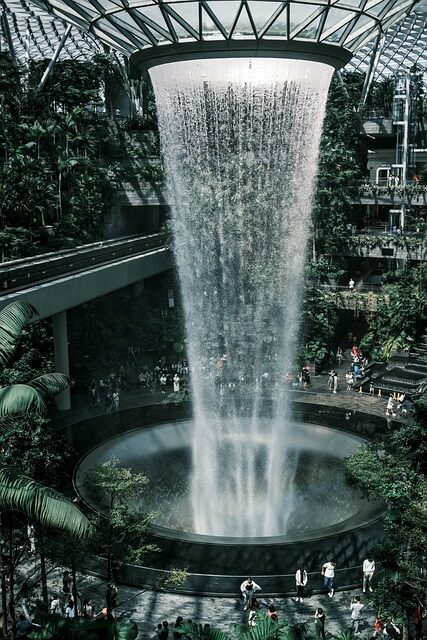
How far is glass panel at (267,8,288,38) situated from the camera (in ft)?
63.4

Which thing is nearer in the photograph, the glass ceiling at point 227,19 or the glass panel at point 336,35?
the glass ceiling at point 227,19

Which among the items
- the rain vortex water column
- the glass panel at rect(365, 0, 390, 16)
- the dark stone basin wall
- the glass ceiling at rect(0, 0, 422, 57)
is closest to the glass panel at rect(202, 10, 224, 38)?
the glass ceiling at rect(0, 0, 422, 57)

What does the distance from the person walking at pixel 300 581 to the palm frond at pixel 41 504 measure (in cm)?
863

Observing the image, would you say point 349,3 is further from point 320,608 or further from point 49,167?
point 49,167

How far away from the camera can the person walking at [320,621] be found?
10.9 m

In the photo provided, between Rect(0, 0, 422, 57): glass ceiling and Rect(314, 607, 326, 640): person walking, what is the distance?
14.2 m

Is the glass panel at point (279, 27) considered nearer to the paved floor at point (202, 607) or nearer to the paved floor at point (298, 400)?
the paved floor at point (202, 607)

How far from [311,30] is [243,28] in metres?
2.00

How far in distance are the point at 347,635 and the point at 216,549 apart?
643 centimetres

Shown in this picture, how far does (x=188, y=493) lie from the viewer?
20.2 meters

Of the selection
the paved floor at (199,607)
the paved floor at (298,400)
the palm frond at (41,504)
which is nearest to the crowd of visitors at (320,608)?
the paved floor at (199,607)

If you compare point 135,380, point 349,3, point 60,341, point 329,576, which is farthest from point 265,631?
point 135,380

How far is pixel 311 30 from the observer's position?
2002cm

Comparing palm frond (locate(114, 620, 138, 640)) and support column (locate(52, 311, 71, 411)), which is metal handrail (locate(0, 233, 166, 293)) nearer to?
support column (locate(52, 311, 71, 411))
